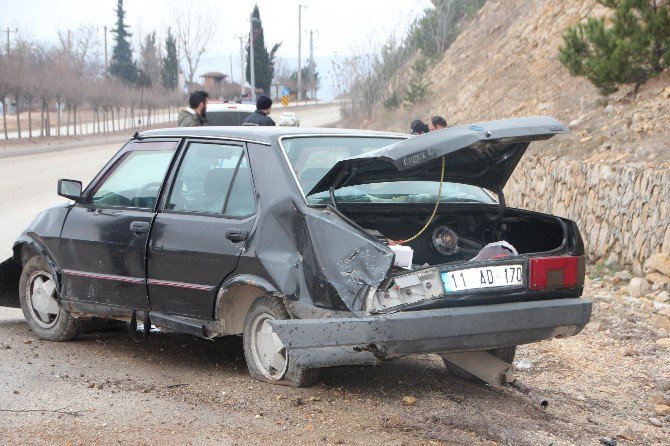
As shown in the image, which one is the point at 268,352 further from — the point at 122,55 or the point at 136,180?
the point at 122,55

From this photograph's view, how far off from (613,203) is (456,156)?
5.54 m

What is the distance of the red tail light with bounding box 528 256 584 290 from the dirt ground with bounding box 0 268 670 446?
71 cm

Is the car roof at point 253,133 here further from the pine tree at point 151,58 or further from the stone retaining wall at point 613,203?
the pine tree at point 151,58

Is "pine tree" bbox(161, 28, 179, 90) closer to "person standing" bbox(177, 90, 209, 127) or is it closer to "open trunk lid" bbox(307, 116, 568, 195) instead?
"person standing" bbox(177, 90, 209, 127)

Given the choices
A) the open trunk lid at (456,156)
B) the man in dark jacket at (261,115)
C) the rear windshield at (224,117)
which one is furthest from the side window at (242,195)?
the rear windshield at (224,117)

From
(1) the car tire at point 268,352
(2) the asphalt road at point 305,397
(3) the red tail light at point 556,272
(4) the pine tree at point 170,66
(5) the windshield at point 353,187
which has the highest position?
(4) the pine tree at point 170,66

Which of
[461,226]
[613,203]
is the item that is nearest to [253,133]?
[461,226]

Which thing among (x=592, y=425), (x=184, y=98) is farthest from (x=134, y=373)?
(x=184, y=98)

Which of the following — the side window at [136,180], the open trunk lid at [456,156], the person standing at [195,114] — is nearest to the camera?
the open trunk lid at [456,156]

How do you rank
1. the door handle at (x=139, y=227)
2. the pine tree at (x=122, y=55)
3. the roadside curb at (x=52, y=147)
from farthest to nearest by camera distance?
the pine tree at (x=122, y=55)
the roadside curb at (x=52, y=147)
the door handle at (x=139, y=227)

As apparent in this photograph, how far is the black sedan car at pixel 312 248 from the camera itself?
507 centimetres

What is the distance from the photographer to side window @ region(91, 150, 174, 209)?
21.3ft

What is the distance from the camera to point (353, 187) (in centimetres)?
588

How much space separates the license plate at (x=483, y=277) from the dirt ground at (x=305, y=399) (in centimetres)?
68
